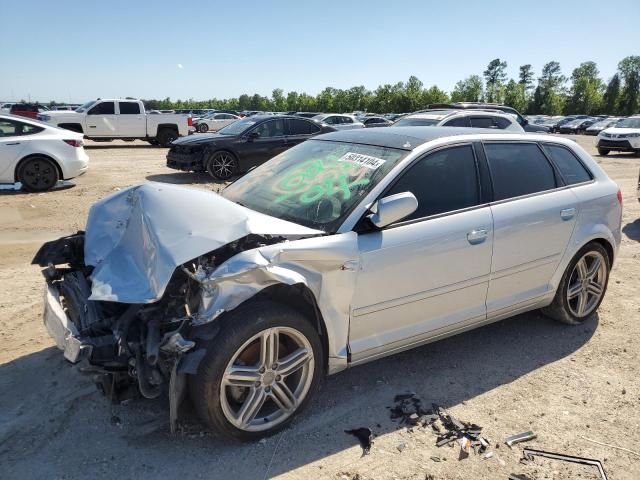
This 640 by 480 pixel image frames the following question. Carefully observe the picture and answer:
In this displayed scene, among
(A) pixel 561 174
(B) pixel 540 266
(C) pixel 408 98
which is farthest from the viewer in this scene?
(C) pixel 408 98

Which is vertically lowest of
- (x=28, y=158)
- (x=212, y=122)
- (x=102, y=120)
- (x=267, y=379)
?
(x=267, y=379)

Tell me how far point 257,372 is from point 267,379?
99 millimetres

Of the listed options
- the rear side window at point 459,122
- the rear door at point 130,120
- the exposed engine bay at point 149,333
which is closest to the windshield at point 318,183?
the exposed engine bay at point 149,333

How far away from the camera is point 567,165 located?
4.39 meters

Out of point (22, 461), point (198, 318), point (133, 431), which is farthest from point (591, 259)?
point (22, 461)

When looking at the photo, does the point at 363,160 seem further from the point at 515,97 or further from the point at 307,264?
the point at 515,97

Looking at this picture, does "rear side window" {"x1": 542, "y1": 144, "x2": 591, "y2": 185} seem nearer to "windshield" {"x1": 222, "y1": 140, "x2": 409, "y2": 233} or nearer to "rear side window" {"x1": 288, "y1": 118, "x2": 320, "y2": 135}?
"windshield" {"x1": 222, "y1": 140, "x2": 409, "y2": 233}

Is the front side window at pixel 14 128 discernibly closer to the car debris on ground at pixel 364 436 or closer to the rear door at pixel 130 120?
the car debris on ground at pixel 364 436

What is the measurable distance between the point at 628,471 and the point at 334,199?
2294mm

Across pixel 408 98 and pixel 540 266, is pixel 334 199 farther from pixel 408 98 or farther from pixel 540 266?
pixel 408 98

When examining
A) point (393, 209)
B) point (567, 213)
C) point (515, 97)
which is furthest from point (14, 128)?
point (515, 97)

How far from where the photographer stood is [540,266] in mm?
4008

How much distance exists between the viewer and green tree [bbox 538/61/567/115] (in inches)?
3221

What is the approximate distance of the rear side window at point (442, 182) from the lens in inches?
135
